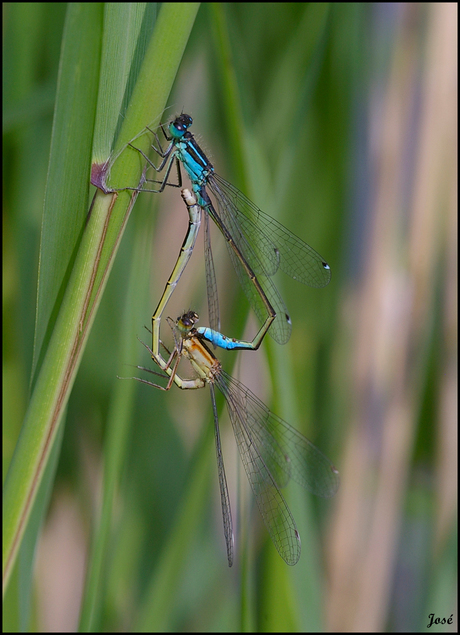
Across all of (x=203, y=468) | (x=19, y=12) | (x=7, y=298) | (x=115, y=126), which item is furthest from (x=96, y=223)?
(x=19, y=12)

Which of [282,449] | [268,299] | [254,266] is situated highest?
[254,266]

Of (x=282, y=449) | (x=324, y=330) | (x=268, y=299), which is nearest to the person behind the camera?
(x=268, y=299)

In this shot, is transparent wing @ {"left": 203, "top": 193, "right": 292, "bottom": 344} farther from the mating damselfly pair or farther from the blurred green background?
the blurred green background

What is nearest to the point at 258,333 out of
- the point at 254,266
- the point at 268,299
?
the point at 268,299

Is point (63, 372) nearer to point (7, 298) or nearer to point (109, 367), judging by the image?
point (7, 298)

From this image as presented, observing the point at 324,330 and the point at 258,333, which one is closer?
the point at 258,333

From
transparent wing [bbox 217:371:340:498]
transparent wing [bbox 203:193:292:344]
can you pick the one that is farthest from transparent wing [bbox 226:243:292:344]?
transparent wing [bbox 217:371:340:498]

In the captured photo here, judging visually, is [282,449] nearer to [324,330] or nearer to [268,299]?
[268,299]

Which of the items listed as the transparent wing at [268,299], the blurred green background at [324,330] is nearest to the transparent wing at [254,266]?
the transparent wing at [268,299]
